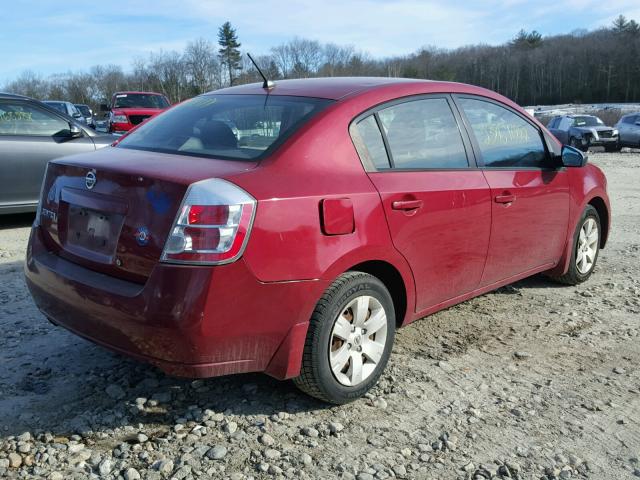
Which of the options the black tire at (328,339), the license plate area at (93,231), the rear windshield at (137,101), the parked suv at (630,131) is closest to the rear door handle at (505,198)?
the black tire at (328,339)

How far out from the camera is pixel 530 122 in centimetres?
463

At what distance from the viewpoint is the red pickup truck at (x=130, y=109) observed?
17089 mm

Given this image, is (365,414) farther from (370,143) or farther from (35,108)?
(35,108)

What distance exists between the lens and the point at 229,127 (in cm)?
341

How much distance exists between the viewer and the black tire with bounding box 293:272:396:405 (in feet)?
9.68

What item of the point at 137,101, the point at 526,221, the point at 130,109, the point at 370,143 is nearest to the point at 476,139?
the point at 526,221

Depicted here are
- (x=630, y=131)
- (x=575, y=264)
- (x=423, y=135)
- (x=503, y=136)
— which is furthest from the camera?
(x=630, y=131)

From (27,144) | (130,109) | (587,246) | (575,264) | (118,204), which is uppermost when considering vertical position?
(130,109)

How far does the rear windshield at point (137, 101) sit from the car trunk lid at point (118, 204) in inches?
644

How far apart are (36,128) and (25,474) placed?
6.05 metres

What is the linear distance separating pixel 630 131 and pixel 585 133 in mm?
1727

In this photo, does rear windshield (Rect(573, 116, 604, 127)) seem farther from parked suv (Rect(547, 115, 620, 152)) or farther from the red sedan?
the red sedan

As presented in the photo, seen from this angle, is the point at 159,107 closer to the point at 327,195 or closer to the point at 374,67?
the point at 327,195

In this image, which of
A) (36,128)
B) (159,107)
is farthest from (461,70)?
(36,128)
